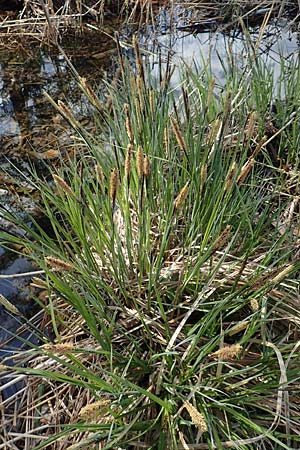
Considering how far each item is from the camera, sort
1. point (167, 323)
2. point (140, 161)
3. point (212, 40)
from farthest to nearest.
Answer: point (212, 40), point (167, 323), point (140, 161)

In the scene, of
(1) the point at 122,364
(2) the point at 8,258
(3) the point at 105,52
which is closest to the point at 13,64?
(3) the point at 105,52

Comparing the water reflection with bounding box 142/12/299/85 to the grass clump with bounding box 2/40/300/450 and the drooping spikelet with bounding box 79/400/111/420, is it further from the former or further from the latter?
the drooping spikelet with bounding box 79/400/111/420

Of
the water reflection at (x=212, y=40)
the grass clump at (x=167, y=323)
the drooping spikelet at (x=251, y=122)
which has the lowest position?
the grass clump at (x=167, y=323)

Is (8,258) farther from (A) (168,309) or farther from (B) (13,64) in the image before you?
(B) (13,64)

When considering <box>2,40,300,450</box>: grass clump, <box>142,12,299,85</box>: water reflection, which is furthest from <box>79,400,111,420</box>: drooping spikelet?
<box>142,12,299,85</box>: water reflection

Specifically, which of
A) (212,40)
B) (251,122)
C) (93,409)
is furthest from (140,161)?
(212,40)

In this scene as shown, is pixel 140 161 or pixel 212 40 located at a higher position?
pixel 140 161

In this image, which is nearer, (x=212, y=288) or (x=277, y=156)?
(x=212, y=288)

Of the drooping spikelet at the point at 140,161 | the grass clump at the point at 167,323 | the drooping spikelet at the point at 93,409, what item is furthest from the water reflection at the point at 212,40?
the drooping spikelet at the point at 93,409

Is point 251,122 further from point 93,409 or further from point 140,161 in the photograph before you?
point 93,409

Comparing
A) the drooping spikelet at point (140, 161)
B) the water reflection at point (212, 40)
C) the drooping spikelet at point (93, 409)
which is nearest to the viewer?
the drooping spikelet at point (93, 409)

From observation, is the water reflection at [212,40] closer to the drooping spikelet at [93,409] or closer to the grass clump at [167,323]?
the grass clump at [167,323]
